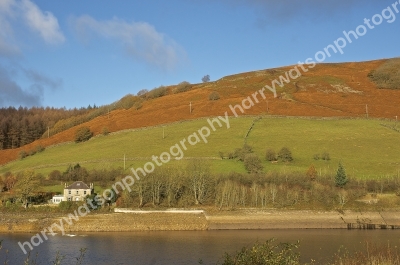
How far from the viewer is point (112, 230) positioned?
51.6 m

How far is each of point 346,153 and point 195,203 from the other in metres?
28.9

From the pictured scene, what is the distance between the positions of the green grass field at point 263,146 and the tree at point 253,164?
1.25 metres

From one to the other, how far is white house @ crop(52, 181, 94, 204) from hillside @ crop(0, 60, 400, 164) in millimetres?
34282

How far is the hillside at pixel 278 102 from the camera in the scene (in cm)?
9506

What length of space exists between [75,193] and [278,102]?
51.9m

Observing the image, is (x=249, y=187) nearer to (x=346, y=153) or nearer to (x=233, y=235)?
(x=233, y=235)

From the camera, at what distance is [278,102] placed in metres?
98.6

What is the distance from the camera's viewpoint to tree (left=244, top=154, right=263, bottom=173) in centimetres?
Result: 6544

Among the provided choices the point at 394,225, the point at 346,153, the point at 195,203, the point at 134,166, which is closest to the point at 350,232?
the point at 394,225

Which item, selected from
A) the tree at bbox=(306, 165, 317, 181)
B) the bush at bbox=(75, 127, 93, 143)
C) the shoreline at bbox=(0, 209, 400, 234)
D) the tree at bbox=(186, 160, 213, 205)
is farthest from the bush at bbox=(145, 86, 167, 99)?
the shoreline at bbox=(0, 209, 400, 234)

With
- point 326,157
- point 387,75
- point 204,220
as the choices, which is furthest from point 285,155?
point 387,75

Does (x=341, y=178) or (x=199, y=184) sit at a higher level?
(x=341, y=178)

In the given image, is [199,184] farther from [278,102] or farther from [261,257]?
[261,257]

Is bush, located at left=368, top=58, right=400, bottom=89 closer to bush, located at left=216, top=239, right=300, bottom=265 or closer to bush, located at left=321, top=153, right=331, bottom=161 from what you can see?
bush, located at left=321, top=153, right=331, bottom=161
